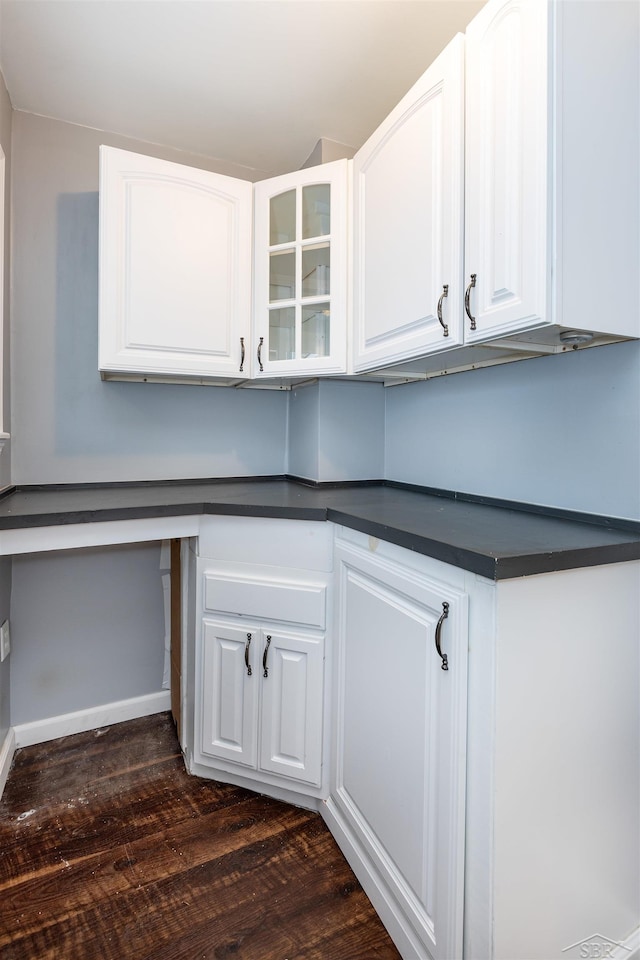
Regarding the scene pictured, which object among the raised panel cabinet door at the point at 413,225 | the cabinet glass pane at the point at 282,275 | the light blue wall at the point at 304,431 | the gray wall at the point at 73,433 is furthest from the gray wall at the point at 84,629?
the raised panel cabinet door at the point at 413,225

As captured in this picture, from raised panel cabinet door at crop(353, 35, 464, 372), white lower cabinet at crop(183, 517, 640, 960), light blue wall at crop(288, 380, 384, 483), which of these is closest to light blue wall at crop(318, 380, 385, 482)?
light blue wall at crop(288, 380, 384, 483)

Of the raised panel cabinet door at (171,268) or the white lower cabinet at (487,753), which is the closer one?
the white lower cabinet at (487,753)

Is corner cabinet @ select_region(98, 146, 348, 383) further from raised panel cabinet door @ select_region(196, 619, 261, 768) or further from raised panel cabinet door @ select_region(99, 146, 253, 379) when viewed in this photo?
raised panel cabinet door @ select_region(196, 619, 261, 768)

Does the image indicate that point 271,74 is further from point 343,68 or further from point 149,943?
point 149,943

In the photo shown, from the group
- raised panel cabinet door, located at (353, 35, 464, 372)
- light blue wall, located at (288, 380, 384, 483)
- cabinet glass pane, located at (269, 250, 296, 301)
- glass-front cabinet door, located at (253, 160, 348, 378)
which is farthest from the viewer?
light blue wall, located at (288, 380, 384, 483)

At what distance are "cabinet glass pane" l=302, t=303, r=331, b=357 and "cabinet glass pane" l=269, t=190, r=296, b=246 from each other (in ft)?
0.94

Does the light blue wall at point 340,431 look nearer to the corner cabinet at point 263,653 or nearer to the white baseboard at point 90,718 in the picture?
the corner cabinet at point 263,653

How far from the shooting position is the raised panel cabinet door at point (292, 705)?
1.42 meters

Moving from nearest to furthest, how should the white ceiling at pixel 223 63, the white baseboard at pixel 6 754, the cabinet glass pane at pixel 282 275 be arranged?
the white ceiling at pixel 223 63
the white baseboard at pixel 6 754
the cabinet glass pane at pixel 282 275

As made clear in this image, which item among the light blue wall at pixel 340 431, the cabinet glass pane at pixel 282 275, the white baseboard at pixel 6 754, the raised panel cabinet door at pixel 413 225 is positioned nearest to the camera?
the raised panel cabinet door at pixel 413 225

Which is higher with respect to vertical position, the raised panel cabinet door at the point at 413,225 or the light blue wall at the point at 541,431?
the raised panel cabinet door at the point at 413,225

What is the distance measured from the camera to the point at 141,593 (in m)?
2.04

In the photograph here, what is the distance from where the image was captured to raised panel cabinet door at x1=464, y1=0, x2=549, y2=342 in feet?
3.21

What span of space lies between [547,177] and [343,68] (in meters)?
1.05
